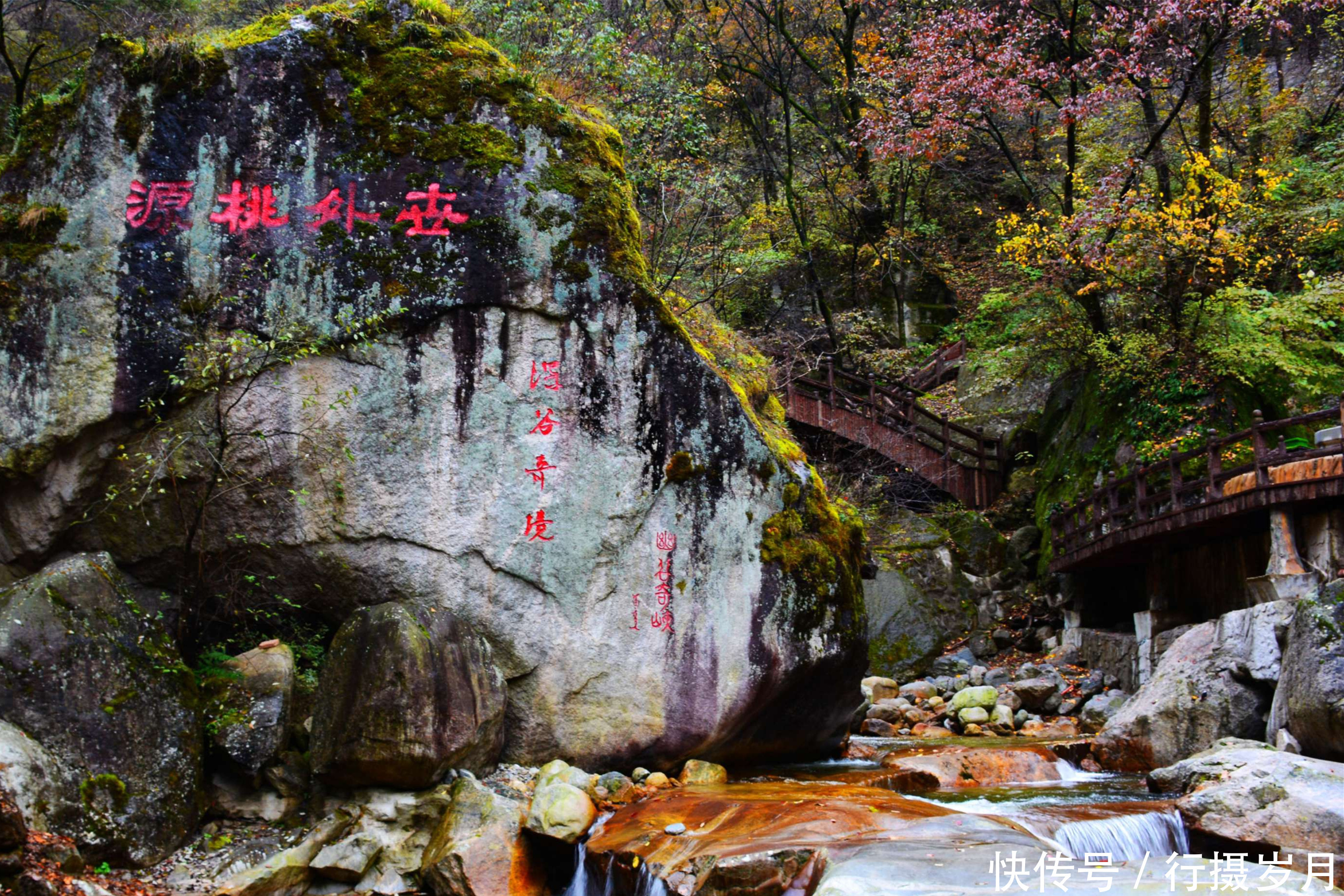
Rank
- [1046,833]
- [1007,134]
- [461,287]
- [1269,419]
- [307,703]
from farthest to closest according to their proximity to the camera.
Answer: [1007,134] < [1269,419] < [461,287] < [307,703] < [1046,833]

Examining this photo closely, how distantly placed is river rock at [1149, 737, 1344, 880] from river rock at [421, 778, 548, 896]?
4877 mm

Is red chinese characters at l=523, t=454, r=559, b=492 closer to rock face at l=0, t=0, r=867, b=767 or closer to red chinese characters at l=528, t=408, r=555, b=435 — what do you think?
rock face at l=0, t=0, r=867, b=767

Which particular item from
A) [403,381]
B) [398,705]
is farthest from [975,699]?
[403,381]

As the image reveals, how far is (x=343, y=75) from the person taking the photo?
867 centimetres

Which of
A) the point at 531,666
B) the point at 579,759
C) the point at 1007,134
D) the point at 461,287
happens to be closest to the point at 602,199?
the point at 461,287

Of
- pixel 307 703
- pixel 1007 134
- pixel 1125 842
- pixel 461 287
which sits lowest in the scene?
pixel 1125 842

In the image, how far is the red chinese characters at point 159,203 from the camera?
8094 millimetres

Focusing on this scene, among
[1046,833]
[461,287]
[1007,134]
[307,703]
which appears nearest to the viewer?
[1046,833]

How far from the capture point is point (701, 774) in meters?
8.39

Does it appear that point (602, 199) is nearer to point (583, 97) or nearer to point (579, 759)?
point (583, 97)

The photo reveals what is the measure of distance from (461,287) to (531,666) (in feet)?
11.2

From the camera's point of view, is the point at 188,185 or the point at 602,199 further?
the point at 602,199

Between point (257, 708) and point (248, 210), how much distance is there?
13.9 ft

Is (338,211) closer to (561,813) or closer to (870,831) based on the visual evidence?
(561,813)
